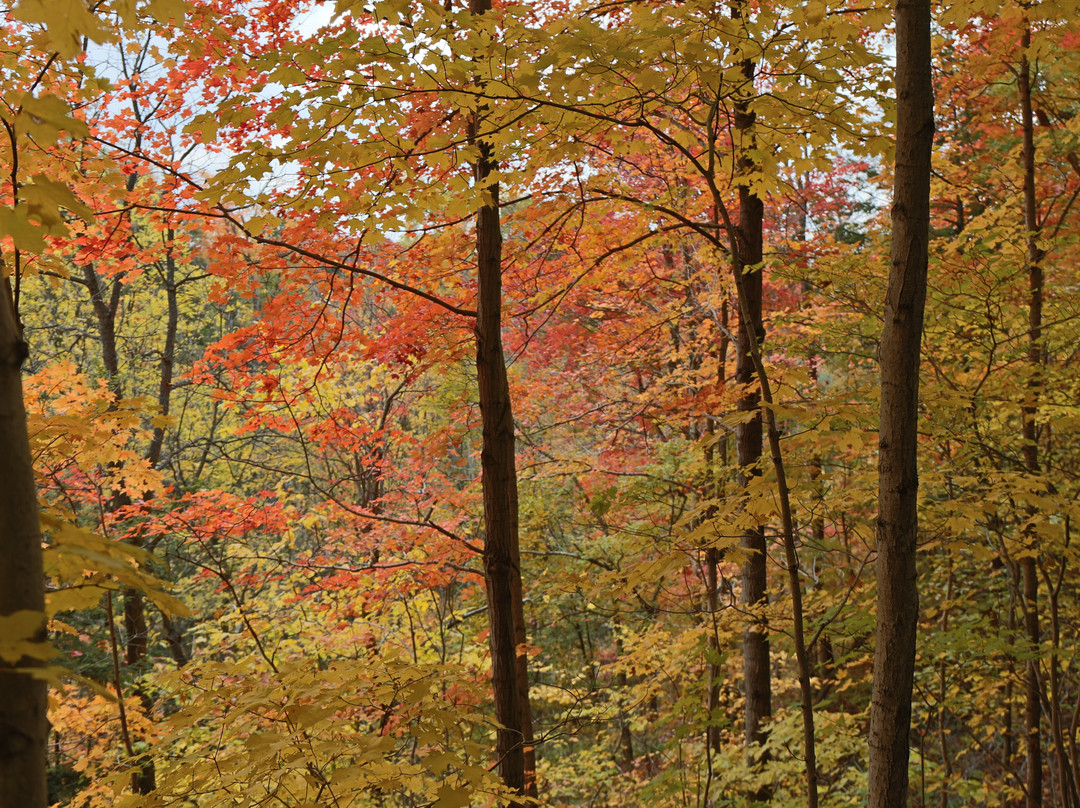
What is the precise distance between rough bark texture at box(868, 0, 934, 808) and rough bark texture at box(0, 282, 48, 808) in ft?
6.44

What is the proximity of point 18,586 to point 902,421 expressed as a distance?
2053 millimetres

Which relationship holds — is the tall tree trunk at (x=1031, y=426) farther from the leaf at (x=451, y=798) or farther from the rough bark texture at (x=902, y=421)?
the leaf at (x=451, y=798)

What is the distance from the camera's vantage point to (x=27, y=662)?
0.98 m

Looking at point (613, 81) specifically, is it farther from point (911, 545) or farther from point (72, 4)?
point (911, 545)

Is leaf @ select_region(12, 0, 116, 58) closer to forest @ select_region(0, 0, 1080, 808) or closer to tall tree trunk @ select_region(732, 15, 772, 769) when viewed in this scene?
forest @ select_region(0, 0, 1080, 808)

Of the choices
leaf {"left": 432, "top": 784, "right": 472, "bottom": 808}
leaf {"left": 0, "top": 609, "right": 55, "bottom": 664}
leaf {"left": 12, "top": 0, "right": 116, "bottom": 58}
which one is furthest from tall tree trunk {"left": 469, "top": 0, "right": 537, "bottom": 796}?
leaf {"left": 0, "top": 609, "right": 55, "bottom": 664}

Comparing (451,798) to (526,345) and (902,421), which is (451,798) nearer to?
(902,421)

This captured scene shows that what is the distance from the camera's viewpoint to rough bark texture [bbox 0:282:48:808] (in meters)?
0.96

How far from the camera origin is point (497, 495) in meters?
3.43

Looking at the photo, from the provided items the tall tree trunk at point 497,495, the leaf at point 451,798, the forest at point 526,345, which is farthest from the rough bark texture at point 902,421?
the tall tree trunk at point 497,495

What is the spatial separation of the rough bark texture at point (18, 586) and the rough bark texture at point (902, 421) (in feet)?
6.44

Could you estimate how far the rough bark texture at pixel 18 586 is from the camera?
0.96 meters

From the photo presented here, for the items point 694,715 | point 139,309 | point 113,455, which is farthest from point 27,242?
Result: point 139,309

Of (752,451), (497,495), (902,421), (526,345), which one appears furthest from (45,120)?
(752,451)
